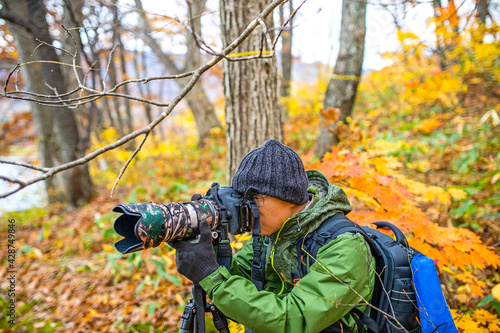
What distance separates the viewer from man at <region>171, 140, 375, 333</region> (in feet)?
3.92

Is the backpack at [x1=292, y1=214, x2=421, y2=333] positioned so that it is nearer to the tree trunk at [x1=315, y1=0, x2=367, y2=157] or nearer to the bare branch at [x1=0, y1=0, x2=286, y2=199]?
the bare branch at [x1=0, y1=0, x2=286, y2=199]

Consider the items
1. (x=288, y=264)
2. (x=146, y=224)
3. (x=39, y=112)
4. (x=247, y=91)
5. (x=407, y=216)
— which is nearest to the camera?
(x=146, y=224)

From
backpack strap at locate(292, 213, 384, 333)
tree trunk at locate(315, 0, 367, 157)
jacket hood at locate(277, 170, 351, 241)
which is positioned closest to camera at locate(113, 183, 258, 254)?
jacket hood at locate(277, 170, 351, 241)

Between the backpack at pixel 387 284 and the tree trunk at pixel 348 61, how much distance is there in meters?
3.00

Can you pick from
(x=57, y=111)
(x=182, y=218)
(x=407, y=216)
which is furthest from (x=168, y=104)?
(x=57, y=111)

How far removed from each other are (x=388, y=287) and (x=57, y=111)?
6995 millimetres

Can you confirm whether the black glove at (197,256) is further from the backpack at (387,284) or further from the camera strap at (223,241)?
the backpack at (387,284)

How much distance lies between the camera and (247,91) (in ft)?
8.25

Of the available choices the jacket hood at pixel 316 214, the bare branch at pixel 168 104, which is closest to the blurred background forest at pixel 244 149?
the bare branch at pixel 168 104

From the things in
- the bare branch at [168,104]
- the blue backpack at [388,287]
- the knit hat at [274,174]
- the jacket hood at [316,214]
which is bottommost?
the blue backpack at [388,287]

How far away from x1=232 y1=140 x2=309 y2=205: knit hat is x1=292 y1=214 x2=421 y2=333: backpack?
0.24 metres

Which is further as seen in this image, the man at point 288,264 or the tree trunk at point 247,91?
the tree trunk at point 247,91

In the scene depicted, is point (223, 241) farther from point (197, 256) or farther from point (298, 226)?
point (298, 226)

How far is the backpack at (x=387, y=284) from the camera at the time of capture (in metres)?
1.28
